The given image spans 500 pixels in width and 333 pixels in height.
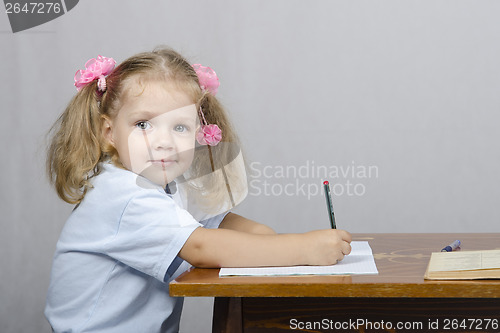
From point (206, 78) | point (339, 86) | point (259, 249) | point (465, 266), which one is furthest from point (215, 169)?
point (339, 86)

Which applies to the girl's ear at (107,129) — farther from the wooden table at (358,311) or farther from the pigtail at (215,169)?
the wooden table at (358,311)

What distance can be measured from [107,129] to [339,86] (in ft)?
4.33

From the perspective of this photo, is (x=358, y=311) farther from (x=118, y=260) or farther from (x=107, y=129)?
(x=107, y=129)

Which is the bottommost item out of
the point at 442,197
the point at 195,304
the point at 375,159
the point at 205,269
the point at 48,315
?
the point at 195,304

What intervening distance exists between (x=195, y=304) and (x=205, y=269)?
64.3 inches

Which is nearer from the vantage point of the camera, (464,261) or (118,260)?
(464,261)

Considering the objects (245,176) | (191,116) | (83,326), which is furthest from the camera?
(245,176)

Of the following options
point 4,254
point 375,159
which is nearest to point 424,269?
point 375,159

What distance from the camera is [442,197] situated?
8.76 feet

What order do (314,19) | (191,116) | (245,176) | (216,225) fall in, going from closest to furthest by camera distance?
(191,116) → (216,225) → (245,176) → (314,19)

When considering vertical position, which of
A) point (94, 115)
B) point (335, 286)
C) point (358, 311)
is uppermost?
point (94, 115)

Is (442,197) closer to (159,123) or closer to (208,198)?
(208,198)

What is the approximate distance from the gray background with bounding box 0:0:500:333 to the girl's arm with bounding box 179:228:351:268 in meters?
1.41

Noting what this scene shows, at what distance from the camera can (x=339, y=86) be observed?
104 inches
